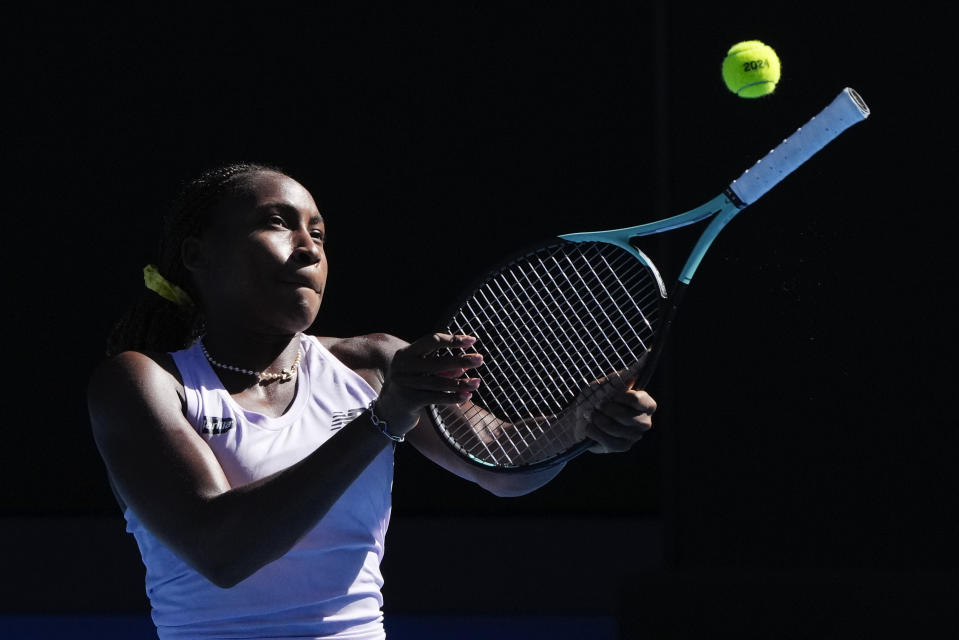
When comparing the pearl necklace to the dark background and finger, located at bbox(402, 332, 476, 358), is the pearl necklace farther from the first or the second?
the dark background

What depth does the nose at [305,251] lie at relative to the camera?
1608 mm

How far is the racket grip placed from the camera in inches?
60.4

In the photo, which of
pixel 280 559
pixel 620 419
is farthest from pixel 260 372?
pixel 620 419

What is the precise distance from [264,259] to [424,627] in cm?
237

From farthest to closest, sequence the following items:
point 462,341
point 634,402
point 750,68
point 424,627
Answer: point 424,627 → point 750,68 → point 634,402 → point 462,341

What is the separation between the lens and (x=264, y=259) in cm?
160

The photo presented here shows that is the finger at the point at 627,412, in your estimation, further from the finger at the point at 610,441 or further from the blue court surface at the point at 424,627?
the blue court surface at the point at 424,627

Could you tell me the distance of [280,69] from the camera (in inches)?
163

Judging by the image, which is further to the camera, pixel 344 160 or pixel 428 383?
pixel 344 160

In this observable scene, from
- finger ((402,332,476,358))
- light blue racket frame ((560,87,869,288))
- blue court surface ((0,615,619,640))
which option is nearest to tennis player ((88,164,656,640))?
finger ((402,332,476,358))

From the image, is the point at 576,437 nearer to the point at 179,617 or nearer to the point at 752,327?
the point at 179,617

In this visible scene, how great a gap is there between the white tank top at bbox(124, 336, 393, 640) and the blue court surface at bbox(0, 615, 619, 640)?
2.09 meters

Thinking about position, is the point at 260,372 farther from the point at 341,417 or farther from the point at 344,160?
the point at 344,160

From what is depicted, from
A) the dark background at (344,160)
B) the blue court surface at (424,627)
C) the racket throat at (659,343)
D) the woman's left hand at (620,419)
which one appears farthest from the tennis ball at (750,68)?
the blue court surface at (424,627)
